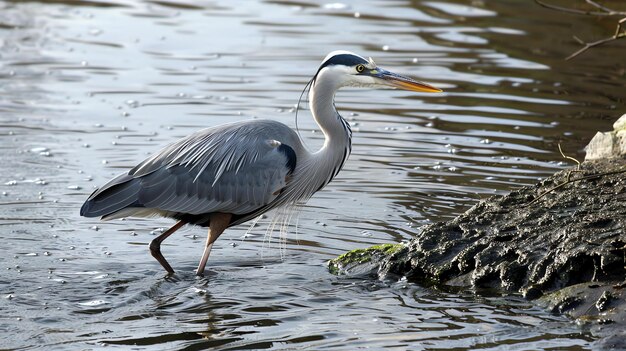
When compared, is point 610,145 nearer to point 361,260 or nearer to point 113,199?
point 361,260

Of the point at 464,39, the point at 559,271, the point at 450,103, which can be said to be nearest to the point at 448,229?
the point at 559,271

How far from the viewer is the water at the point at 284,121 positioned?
657 centimetres

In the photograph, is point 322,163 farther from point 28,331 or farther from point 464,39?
point 464,39

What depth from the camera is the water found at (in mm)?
6570

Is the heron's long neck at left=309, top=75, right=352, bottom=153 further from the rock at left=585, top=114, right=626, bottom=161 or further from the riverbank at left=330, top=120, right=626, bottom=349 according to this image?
the rock at left=585, top=114, right=626, bottom=161

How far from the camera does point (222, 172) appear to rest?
314 inches

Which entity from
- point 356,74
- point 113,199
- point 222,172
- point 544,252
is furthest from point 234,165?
point 544,252

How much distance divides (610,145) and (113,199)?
11.6 feet

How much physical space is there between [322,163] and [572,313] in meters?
2.47

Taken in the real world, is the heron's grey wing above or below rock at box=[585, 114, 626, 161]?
below

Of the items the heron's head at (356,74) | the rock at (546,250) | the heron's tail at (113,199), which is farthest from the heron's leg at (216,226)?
the heron's head at (356,74)

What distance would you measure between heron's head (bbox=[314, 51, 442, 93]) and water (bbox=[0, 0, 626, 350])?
1123 mm

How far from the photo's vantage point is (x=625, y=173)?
7.36 m

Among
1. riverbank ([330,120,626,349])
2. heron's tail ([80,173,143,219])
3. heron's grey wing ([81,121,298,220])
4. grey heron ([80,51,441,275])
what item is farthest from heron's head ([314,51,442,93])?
heron's tail ([80,173,143,219])
